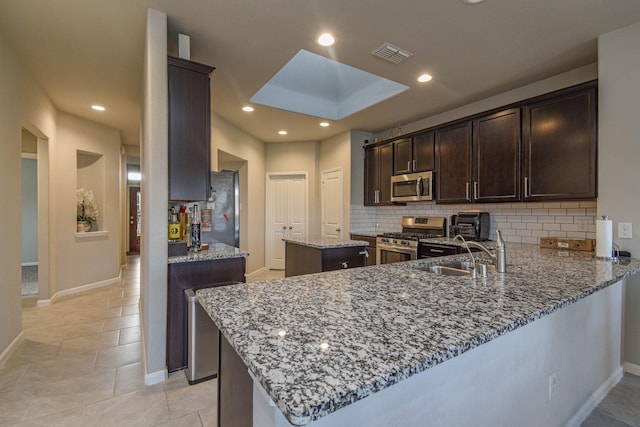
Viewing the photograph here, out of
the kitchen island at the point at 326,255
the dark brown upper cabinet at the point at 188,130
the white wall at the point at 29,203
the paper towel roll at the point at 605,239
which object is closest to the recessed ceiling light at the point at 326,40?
the dark brown upper cabinet at the point at 188,130

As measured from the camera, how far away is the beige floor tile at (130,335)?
2.94 metres

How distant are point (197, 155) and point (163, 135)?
27 cm

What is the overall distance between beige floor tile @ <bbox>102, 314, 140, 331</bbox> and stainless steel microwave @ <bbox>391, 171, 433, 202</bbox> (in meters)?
3.66

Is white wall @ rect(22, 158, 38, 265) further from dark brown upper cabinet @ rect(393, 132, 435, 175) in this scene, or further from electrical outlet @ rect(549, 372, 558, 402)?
electrical outlet @ rect(549, 372, 558, 402)

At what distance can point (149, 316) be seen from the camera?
7.25ft

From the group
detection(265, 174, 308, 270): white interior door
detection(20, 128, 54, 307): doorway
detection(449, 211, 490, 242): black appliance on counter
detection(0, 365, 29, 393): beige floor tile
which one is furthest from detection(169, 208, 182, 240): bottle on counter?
detection(265, 174, 308, 270): white interior door

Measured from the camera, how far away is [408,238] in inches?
160

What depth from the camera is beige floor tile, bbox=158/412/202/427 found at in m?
1.82

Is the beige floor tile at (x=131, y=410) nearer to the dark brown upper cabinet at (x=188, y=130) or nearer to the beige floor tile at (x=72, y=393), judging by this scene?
the beige floor tile at (x=72, y=393)

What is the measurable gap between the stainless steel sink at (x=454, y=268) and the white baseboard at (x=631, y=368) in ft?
4.53

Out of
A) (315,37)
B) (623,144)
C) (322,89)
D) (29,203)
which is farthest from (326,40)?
(29,203)

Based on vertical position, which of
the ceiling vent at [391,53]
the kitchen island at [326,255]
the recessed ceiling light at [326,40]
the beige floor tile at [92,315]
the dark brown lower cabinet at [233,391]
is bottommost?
the beige floor tile at [92,315]

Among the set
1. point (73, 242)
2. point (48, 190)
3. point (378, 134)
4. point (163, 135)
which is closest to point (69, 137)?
point (48, 190)

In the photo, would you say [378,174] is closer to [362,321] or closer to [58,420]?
[362,321]
